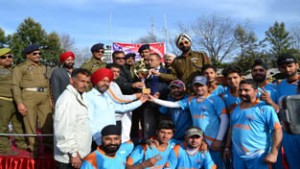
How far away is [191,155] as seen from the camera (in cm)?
524

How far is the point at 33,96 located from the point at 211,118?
3349 mm

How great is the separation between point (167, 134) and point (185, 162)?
0.48m

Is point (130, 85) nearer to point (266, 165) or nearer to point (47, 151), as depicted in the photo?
point (47, 151)

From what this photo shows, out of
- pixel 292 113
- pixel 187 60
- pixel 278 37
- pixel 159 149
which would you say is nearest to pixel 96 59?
pixel 187 60

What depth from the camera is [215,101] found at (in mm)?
5402

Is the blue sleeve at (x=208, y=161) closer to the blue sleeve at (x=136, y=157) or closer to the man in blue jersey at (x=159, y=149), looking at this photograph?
the man in blue jersey at (x=159, y=149)

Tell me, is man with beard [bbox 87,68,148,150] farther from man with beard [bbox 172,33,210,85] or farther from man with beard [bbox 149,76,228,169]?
man with beard [bbox 172,33,210,85]

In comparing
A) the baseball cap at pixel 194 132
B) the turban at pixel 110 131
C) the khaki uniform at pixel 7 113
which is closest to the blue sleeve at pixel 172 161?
the baseball cap at pixel 194 132

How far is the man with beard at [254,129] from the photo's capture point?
480cm

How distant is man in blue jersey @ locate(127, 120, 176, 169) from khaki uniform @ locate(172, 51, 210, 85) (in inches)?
49.4

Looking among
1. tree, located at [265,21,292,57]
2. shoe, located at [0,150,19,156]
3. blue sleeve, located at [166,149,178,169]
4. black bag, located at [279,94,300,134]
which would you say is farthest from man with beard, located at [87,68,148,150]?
tree, located at [265,21,292,57]

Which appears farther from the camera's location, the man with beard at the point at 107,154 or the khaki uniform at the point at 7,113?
the khaki uniform at the point at 7,113

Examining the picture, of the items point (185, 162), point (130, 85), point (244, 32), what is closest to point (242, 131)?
point (185, 162)

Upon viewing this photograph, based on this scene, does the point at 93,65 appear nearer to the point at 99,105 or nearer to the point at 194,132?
the point at 99,105
